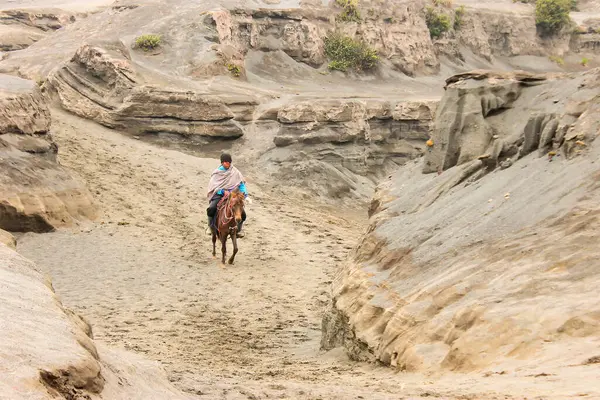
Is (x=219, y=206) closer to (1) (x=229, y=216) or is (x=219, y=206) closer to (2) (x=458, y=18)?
(1) (x=229, y=216)

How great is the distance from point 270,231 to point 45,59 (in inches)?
549

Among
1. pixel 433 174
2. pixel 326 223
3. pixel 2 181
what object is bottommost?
pixel 326 223

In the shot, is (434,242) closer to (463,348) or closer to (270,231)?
(463,348)

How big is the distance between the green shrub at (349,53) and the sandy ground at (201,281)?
11605 millimetres

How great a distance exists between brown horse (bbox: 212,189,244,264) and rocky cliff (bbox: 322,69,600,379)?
4.41m

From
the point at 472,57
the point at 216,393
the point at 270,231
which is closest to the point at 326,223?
the point at 270,231

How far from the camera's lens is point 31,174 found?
1587cm

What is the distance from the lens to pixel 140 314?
→ 11.0 metres

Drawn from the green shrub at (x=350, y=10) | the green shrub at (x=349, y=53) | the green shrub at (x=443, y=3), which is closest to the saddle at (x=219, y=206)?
the green shrub at (x=349, y=53)

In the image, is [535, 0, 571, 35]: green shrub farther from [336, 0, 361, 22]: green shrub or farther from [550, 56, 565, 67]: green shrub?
[336, 0, 361, 22]: green shrub

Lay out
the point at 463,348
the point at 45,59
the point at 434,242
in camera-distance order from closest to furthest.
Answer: the point at 463,348
the point at 434,242
the point at 45,59

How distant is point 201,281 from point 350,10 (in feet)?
79.6

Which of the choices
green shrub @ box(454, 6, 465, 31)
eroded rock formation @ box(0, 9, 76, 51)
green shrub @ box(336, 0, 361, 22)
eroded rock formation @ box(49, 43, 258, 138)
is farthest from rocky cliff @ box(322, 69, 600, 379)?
eroded rock formation @ box(0, 9, 76, 51)

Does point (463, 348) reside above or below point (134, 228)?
above
